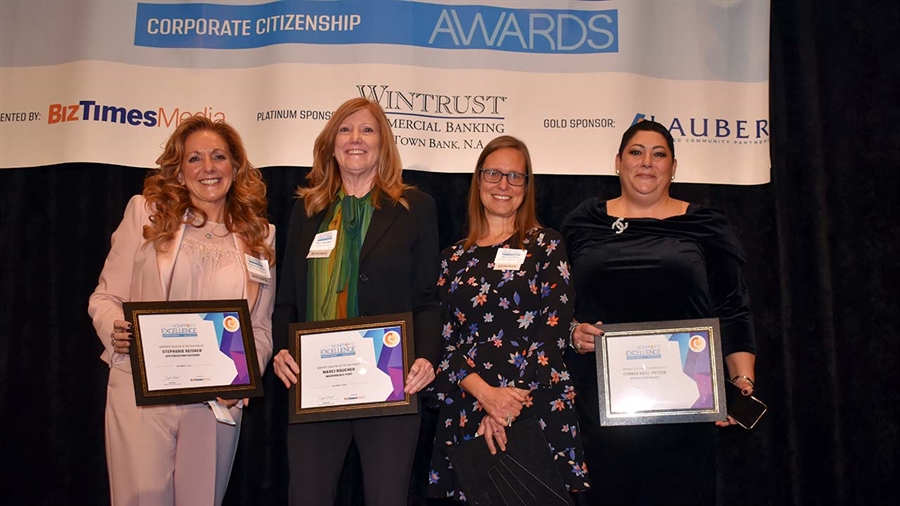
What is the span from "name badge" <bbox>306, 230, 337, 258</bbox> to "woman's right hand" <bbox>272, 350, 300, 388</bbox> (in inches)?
13.4

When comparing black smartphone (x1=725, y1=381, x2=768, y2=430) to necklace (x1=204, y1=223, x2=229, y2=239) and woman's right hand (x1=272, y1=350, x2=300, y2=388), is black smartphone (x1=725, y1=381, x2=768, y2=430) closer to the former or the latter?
woman's right hand (x1=272, y1=350, x2=300, y2=388)

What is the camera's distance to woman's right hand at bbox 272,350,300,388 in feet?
7.88

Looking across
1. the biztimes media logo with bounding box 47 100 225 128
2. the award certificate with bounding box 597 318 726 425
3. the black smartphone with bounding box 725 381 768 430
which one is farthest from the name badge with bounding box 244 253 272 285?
the black smartphone with bounding box 725 381 768 430

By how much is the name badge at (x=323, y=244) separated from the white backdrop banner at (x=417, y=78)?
96 centimetres

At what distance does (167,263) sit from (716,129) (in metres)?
2.46

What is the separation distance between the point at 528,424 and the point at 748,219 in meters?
1.87

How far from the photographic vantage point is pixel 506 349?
2.51 metres

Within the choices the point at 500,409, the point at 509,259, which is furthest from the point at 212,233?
the point at 500,409

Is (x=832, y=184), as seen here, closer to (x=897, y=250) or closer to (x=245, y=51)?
(x=897, y=250)

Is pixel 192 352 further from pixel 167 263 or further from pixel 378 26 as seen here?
pixel 378 26

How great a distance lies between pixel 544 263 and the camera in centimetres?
260

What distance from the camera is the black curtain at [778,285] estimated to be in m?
3.55

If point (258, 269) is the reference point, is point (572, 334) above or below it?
below

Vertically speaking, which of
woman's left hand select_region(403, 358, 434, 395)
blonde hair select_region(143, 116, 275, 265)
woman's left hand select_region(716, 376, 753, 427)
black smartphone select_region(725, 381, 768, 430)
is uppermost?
blonde hair select_region(143, 116, 275, 265)
